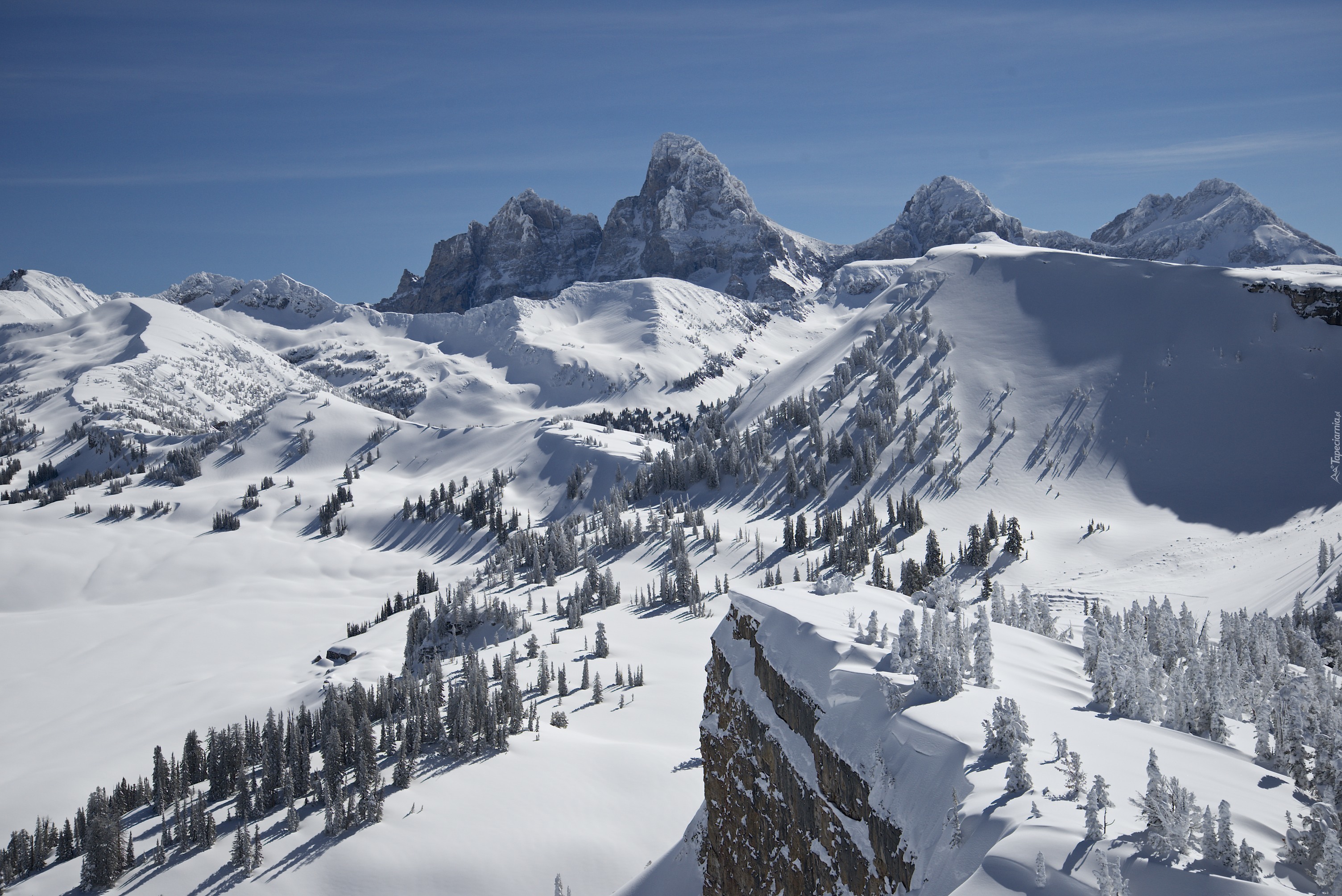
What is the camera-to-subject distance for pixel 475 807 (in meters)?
61.7

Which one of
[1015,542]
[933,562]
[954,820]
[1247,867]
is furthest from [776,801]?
[1015,542]

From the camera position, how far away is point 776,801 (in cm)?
2920

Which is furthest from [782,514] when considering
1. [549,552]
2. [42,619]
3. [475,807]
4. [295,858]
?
[42,619]

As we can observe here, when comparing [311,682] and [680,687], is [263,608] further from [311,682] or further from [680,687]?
[680,687]

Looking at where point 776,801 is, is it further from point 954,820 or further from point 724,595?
point 724,595

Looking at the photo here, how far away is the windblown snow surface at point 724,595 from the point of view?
1358 inches

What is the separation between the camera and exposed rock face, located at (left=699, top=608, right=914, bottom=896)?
877 inches

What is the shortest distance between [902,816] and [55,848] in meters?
81.8

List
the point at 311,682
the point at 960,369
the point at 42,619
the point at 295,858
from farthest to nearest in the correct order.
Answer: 1. the point at 960,369
2. the point at 42,619
3. the point at 311,682
4. the point at 295,858

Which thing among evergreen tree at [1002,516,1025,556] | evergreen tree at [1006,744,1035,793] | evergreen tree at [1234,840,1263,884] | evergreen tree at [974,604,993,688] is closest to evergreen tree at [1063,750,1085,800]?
evergreen tree at [1006,744,1035,793]

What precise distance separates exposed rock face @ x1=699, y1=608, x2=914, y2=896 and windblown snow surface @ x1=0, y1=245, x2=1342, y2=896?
2.14 meters

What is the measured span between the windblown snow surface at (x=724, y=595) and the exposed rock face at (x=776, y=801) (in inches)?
84.1

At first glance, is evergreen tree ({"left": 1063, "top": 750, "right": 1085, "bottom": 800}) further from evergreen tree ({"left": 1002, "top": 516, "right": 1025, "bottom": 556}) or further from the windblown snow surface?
evergreen tree ({"left": 1002, "top": 516, "right": 1025, "bottom": 556})

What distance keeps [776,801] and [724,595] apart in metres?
86.0
